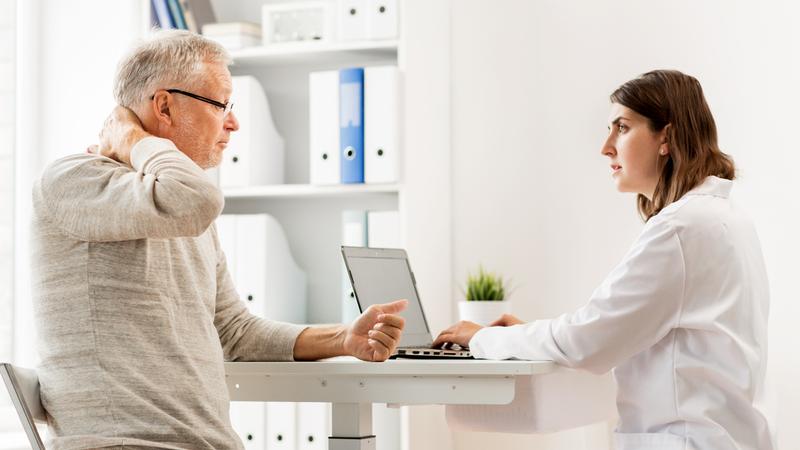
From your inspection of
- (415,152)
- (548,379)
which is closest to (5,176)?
(415,152)

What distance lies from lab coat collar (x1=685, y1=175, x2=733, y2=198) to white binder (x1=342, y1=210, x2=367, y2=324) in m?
1.29

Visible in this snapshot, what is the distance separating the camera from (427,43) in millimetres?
3123

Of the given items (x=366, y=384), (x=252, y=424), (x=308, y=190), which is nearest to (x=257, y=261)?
(x=308, y=190)

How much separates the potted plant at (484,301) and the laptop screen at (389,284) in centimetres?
67

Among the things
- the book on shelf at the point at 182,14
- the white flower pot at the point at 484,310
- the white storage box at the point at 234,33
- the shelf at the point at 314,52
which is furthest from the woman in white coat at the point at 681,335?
the book on shelf at the point at 182,14

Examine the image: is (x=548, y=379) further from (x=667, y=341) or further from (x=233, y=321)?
(x=233, y=321)

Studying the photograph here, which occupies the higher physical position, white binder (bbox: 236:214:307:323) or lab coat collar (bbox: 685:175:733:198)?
lab coat collar (bbox: 685:175:733:198)

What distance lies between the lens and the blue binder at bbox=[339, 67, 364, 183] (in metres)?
2.99

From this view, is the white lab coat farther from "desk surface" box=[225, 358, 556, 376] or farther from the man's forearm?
the man's forearm

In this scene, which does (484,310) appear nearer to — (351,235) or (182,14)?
(351,235)

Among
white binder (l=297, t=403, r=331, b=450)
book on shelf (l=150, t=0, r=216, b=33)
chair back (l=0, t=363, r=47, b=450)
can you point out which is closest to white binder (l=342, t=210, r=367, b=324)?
white binder (l=297, t=403, r=331, b=450)

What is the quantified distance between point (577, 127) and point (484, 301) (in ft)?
2.12

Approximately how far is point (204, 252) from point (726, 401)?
98cm

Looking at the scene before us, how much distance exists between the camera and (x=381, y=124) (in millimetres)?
2973
